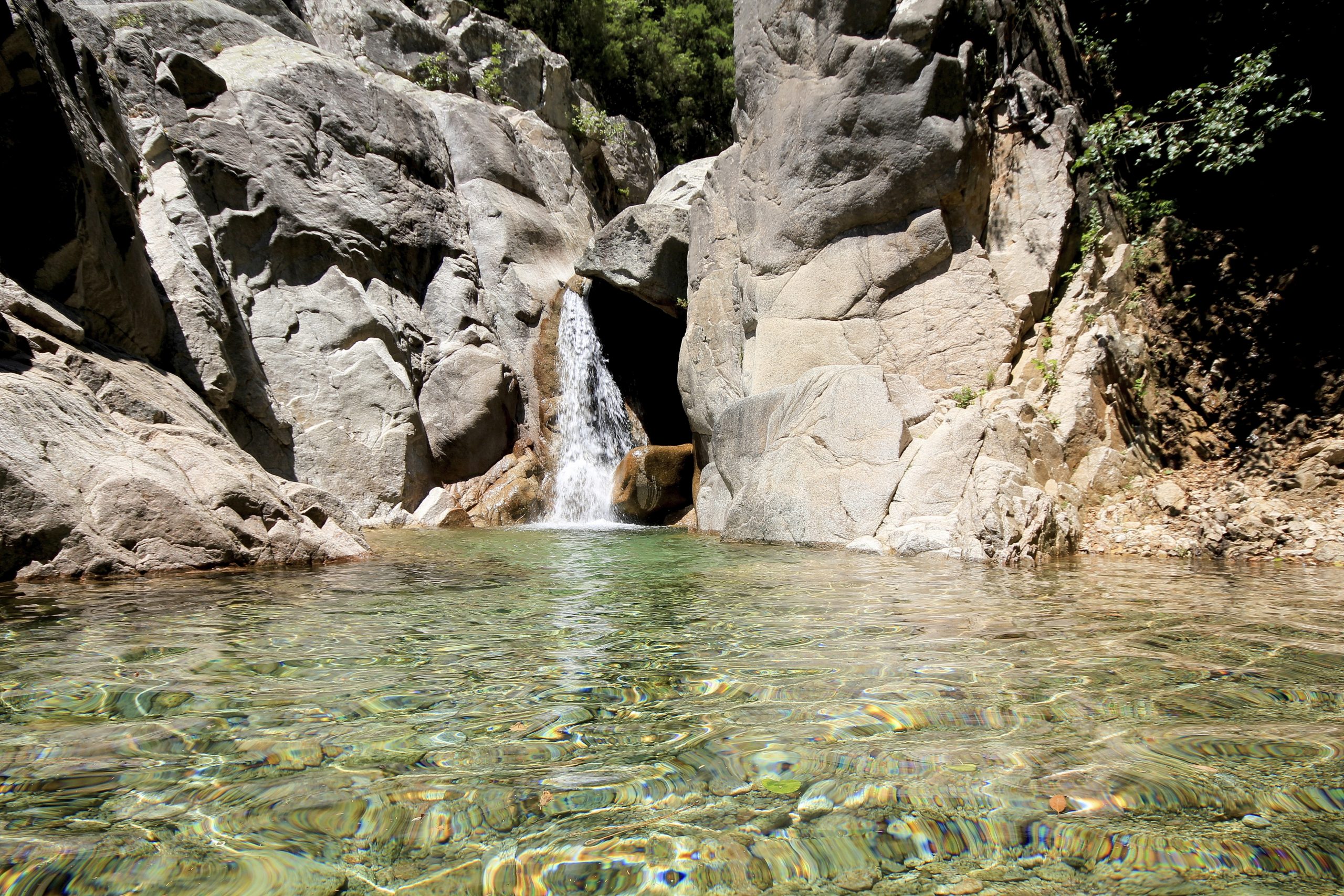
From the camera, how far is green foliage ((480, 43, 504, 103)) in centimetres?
1717

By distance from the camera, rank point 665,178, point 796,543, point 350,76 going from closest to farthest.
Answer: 1. point 796,543
2. point 350,76
3. point 665,178

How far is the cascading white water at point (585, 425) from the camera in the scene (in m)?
13.1

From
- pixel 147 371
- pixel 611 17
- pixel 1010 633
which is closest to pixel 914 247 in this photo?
pixel 1010 633

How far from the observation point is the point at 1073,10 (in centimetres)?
1041

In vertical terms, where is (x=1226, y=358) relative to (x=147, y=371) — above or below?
above

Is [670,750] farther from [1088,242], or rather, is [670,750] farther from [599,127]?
[599,127]

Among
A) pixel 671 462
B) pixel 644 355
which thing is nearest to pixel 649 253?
pixel 644 355

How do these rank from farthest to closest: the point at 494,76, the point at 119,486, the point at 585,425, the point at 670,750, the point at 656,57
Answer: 1. the point at 656,57
2. the point at 494,76
3. the point at 585,425
4. the point at 119,486
5. the point at 670,750

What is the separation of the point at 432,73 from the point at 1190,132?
1348 cm

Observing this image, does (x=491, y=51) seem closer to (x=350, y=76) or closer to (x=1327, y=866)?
(x=350, y=76)

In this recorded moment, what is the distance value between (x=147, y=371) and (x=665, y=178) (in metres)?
9.88

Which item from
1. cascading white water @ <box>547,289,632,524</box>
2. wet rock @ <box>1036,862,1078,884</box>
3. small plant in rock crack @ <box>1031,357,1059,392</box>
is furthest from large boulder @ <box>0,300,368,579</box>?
small plant in rock crack @ <box>1031,357,1059,392</box>

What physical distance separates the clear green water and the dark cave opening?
1063 cm

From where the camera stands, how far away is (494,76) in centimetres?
1722
